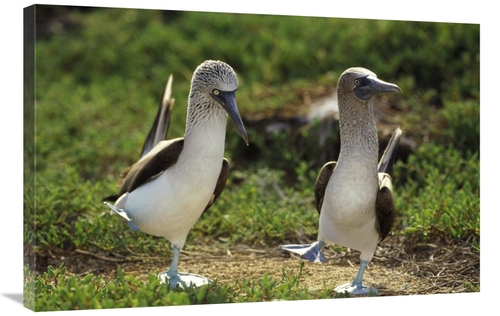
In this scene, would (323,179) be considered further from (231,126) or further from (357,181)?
(231,126)

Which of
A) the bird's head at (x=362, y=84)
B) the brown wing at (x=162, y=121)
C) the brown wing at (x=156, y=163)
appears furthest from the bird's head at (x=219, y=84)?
the brown wing at (x=162, y=121)

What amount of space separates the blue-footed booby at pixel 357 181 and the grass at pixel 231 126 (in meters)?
0.40

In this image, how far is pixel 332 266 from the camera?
5.05 metres

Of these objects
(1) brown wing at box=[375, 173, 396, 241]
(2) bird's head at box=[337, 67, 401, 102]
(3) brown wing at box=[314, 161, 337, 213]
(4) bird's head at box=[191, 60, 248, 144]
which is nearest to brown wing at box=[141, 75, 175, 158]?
(4) bird's head at box=[191, 60, 248, 144]

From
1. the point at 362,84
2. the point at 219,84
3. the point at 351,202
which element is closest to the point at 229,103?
the point at 219,84

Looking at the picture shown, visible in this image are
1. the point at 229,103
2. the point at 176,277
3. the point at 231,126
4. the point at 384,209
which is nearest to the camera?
the point at 229,103

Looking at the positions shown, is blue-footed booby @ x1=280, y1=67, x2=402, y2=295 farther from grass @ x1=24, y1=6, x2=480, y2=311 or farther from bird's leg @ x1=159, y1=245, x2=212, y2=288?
bird's leg @ x1=159, y1=245, x2=212, y2=288

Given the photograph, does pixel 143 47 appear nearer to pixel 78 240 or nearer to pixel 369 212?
pixel 78 240

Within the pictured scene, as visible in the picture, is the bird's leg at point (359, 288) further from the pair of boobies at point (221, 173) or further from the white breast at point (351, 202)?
the white breast at point (351, 202)

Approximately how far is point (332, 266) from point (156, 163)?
1423mm

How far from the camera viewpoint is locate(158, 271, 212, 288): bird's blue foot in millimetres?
4375

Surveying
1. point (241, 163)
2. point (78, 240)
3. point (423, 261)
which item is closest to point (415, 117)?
point (241, 163)

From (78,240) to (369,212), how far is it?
6.50 feet

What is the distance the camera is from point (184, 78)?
8.79 meters
